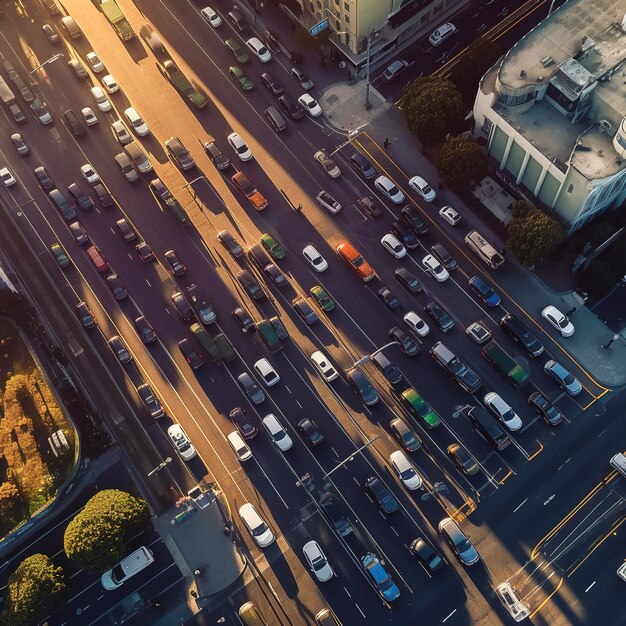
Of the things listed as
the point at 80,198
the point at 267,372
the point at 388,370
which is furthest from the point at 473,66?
the point at 80,198

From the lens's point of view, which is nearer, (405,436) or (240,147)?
(405,436)

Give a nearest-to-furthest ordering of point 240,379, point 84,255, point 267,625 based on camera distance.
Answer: point 267,625 < point 240,379 < point 84,255

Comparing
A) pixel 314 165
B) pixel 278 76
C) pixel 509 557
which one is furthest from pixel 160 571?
pixel 278 76

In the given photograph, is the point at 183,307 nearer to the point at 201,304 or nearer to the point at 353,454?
the point at 201,304

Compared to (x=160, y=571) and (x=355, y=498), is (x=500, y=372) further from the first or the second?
(x=160, y=571)

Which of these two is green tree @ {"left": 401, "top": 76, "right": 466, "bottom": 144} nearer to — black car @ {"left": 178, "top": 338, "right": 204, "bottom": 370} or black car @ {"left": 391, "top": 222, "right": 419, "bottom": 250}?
black car @ {"left": 391, "top": 222, "right": 419, "bottom": 250}

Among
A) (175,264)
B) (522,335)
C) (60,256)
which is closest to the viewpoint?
(522,335)

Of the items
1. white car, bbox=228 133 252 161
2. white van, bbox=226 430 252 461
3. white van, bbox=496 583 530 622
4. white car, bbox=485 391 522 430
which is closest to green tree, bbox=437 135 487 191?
white car, bbox=228 133 252 161
